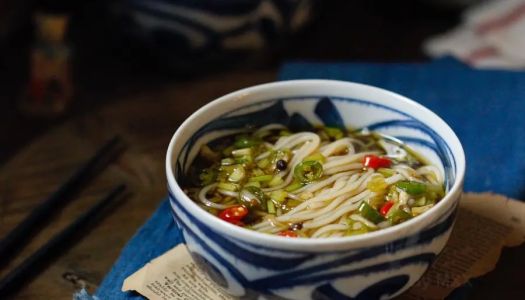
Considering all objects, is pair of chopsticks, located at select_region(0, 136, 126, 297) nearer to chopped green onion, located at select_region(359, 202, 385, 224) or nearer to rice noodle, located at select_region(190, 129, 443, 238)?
rice noodle, located at select_region(190, 129, 443, 238)

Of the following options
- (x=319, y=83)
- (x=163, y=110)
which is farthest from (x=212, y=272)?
(x=163, y=110)

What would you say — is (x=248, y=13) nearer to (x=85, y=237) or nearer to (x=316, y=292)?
(x=85, y=237)

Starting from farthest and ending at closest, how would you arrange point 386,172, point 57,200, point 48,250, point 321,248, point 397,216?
point 57,200, point 48,250, point 386,172, point 397,216, point 321,248

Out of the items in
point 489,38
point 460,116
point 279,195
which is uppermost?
point 279,195

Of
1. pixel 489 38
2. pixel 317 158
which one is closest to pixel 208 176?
pixel 317 158

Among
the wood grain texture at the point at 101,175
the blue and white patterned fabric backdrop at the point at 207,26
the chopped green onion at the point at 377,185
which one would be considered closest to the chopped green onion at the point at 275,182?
the chopped green onion at the point at 377,185

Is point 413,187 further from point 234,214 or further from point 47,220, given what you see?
point 47,220
